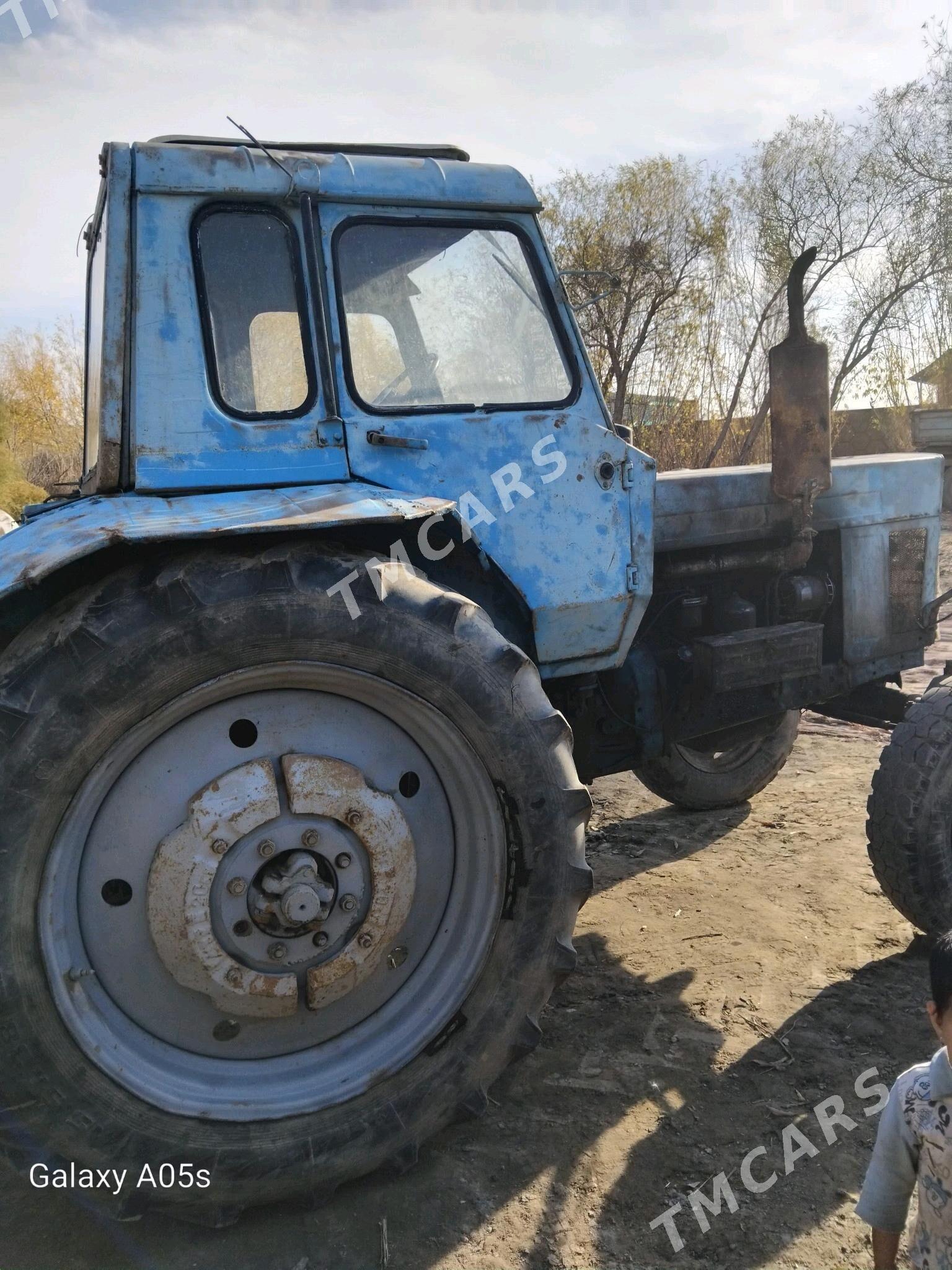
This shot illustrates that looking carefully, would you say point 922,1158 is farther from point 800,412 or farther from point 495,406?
point 800,412

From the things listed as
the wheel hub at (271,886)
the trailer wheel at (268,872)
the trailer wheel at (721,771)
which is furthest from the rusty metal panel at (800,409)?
the wheel hub at (271,886)

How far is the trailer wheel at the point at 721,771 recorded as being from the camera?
4379mm

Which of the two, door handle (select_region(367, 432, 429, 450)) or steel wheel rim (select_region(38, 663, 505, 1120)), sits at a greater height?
door handle (select_region(367, 432, 429, 450))

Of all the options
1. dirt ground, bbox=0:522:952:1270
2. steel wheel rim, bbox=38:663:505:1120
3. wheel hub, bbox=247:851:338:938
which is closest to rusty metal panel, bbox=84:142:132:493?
steel wheel rim, bbox=38:663:505:1120

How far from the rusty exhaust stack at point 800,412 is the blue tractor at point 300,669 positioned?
72 cm

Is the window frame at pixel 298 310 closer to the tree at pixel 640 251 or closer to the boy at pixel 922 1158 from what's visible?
the boy at pixel 922 1158

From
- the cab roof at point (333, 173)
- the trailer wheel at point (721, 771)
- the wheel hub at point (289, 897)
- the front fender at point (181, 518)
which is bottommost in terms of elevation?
the trailer wheel at point (721, 771)

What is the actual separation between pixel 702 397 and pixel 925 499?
536 inches

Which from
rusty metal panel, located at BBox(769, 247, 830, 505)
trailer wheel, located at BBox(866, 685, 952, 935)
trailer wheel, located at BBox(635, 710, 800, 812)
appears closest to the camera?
trailer wheel, located at BBox(866, 685, 952, 935)

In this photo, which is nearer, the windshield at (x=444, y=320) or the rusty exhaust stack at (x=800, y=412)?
the windshield at (x=444, y=320)

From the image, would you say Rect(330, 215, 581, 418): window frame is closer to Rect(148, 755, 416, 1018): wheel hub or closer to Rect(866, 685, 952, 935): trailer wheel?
Rect(148, 755, 416, 1018): wheel hub

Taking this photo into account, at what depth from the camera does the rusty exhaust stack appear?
3.16 meters

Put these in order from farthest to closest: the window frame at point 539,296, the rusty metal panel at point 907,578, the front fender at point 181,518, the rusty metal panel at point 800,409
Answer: the rusty metal panel at point 907,578 → the rusty metal panel at point 800,409 → the window frame at point 539,296 → the front fender at point 181,518

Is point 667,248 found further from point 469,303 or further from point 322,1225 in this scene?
point 322,1225
